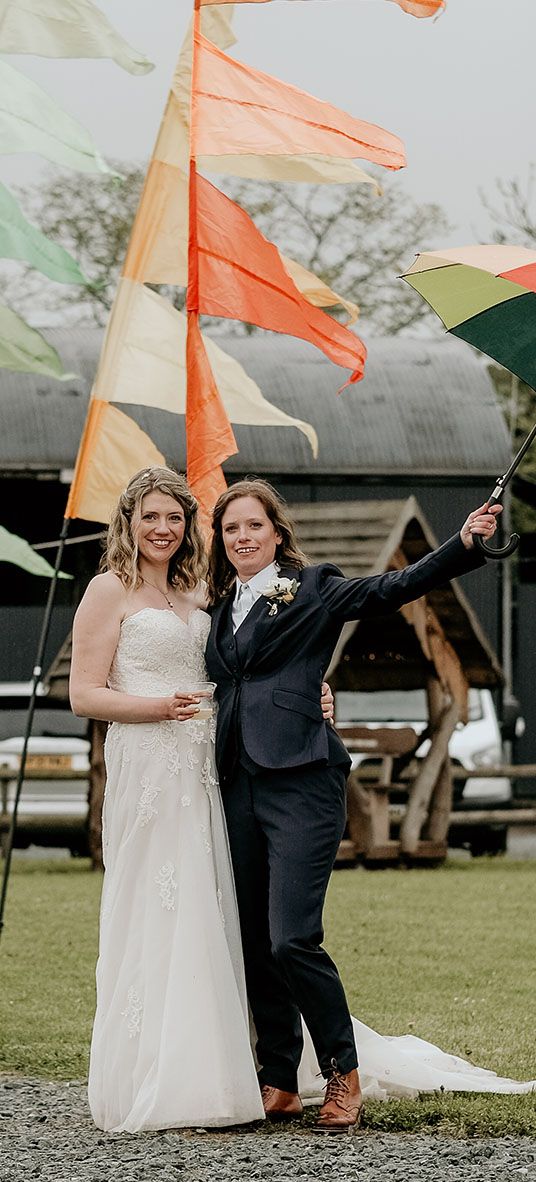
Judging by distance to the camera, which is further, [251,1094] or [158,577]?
[158,577]

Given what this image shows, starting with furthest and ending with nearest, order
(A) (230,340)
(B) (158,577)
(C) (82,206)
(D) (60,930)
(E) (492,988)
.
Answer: (C) (82,206) → (A) (230,340) → (D) (60,930) → (E) (492,988) → (B) (158,577)

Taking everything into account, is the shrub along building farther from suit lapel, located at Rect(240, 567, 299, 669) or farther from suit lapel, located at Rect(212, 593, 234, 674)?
suit lapel, located at Rect(240, 567, 299, 669)

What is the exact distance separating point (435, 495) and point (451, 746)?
5224mm

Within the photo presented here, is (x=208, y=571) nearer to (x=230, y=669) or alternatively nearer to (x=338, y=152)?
(x=230, y=669)

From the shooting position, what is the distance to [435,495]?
21562 mm

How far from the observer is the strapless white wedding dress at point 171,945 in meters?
5.78

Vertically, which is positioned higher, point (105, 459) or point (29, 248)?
point (29, 248)

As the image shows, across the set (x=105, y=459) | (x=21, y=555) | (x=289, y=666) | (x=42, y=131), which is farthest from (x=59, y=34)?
(x=289, y=666)

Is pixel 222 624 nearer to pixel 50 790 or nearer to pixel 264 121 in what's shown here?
pixel 264 121

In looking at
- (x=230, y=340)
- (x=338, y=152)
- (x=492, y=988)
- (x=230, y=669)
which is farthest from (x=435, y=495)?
(x=230, y=669)

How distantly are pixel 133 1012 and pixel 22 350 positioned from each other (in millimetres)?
3484

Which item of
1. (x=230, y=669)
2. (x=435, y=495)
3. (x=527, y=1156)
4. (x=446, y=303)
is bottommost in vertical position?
(x=527, y=1156)

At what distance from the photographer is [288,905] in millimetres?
5770

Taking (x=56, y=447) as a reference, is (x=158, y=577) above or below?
below
